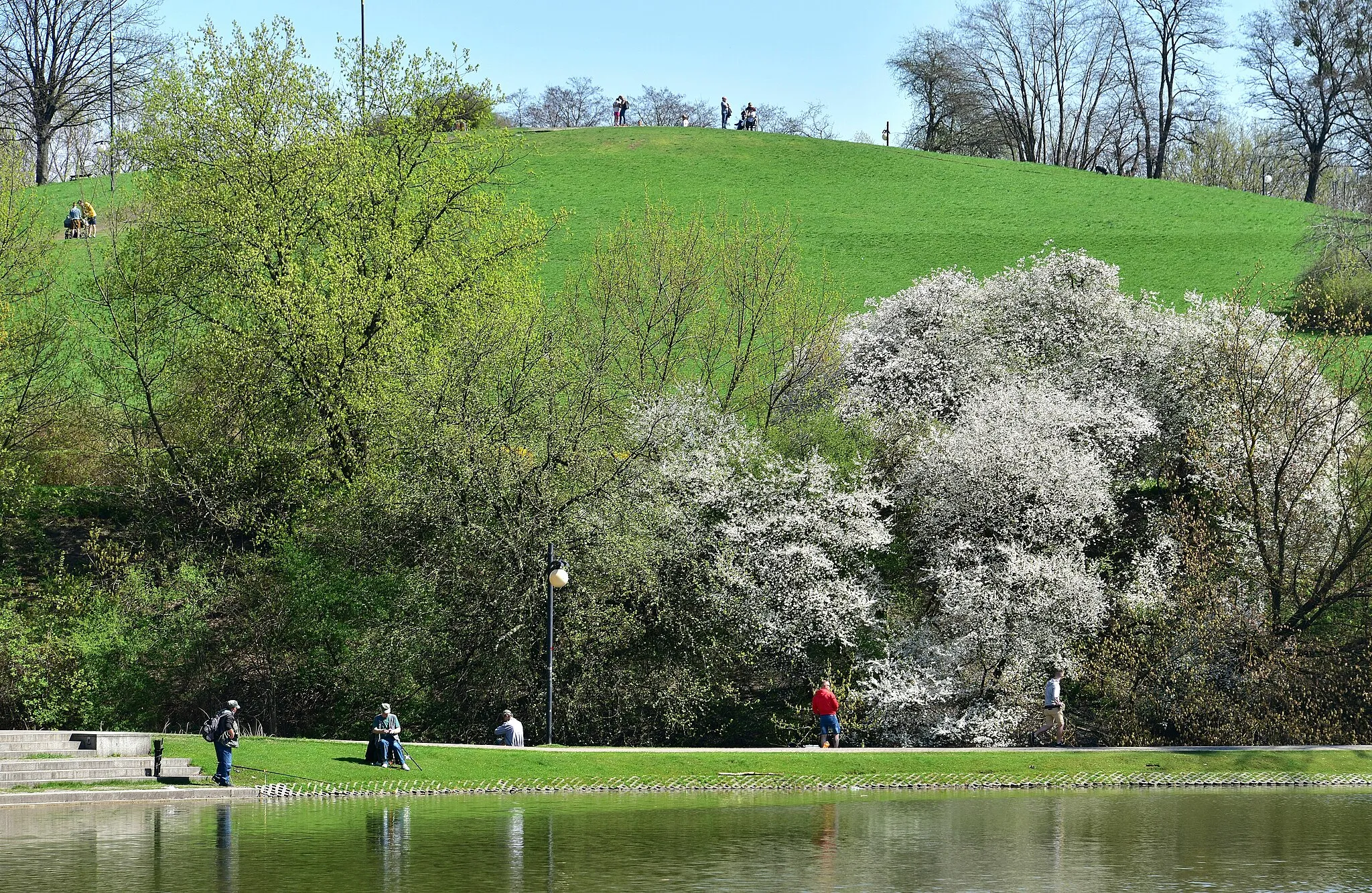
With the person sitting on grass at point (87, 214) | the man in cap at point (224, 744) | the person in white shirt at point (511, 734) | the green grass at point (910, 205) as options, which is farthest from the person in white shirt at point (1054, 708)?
the person sitting on grass at point (87, 214)

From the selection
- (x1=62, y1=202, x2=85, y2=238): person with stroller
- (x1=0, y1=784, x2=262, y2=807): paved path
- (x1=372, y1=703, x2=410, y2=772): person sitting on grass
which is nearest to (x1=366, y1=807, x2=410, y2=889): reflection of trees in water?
(x1=0, y1=784, x2=262, y2=807): paved path

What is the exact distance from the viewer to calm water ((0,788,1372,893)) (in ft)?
49.1

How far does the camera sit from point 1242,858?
16.8 metres

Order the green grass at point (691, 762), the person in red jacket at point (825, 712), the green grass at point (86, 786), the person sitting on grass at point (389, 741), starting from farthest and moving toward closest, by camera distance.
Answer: the person in red jacket at point (825, 712) → the person sitting on grass at point (389, 741) → the green grass at point (691, 762) → the green grass at point (86, 786)

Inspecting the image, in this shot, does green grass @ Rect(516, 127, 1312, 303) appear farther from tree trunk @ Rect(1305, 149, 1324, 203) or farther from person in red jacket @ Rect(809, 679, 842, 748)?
person in red jacket @ Rect(809, 679, 842, 748)

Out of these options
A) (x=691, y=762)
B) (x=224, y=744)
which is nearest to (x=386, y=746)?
(x=224, y=744)

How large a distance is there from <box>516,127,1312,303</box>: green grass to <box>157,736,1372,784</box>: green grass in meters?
38.4

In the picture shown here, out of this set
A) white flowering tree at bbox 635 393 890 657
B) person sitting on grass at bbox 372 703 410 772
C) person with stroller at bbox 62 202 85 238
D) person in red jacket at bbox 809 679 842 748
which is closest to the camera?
person sitting on grass at bbox 372 703 410 772

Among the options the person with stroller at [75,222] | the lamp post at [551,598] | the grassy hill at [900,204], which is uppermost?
the grassy hill at [900,204]

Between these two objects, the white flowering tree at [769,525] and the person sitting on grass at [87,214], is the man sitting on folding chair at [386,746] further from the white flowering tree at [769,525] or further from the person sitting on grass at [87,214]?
the person sitting on grass at [87,214]

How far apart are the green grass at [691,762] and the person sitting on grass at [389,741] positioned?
0.37m

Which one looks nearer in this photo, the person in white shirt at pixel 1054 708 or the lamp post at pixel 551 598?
the lamp post at pixel 551 598

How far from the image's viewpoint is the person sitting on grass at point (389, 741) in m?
25.9

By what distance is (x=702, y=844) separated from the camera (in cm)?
1805
